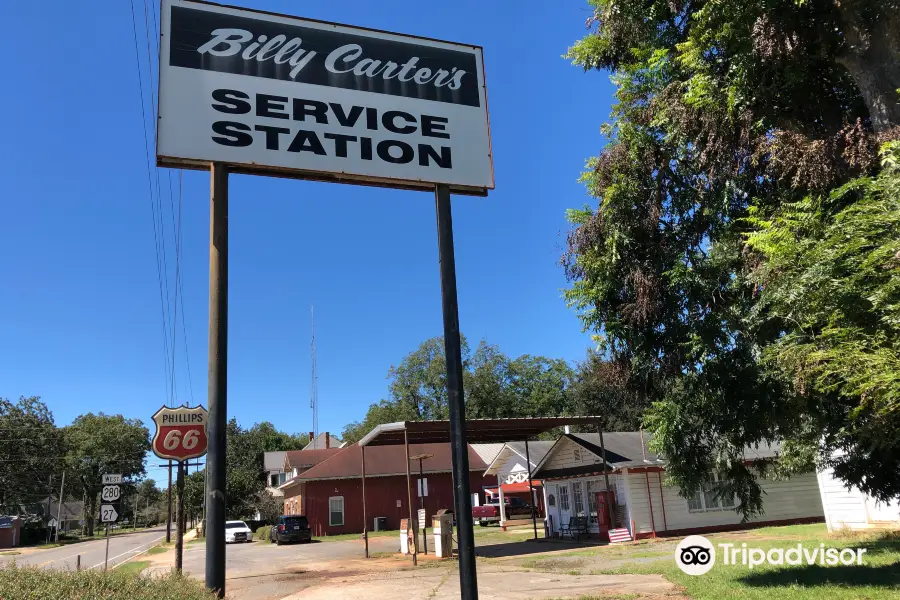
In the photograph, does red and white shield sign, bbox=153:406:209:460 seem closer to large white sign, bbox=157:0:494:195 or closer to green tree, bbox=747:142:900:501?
large white sign, bbox=157:0:494:195

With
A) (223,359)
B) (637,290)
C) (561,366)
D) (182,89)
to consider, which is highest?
(561,366)

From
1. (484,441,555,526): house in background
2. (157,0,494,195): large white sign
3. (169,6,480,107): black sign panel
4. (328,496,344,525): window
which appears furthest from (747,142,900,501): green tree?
(328,496,344,525): window

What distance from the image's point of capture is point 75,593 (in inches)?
185

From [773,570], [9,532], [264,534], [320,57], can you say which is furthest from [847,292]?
[9,532]

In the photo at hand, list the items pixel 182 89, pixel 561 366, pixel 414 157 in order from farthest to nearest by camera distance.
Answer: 1. pixel 561 366
2. pixel 414 157
3. pixel 182 89

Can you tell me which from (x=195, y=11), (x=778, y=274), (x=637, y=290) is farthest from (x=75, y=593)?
(x=637, y=290)

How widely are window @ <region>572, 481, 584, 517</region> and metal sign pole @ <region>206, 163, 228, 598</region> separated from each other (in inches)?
915

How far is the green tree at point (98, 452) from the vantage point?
86312mm

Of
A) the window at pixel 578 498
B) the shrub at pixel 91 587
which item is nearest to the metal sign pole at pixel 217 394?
the shrub at pixel 91 587

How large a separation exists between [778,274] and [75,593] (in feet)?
25.5

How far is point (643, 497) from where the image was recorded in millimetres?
23641

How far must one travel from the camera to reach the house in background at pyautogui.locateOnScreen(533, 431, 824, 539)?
77.2 ft

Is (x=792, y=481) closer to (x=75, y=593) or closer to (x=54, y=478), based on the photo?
(x=75, y=593)

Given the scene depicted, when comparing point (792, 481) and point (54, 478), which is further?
point (54, 478)
